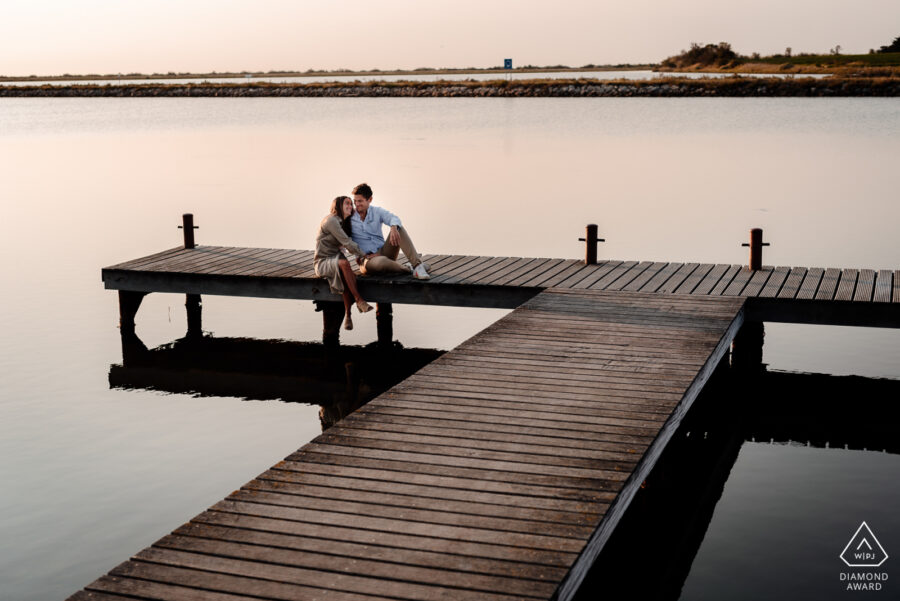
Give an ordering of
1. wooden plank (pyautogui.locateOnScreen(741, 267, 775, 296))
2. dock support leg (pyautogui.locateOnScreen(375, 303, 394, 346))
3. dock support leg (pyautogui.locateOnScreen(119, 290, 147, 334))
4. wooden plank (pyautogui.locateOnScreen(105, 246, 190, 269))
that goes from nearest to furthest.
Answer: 1. wooden plank (pyautogui.locateOnScreen(741, 267, 775, 296))
2. wooden plank (pyautogui.locateOnScreen(105, 246, 190, 269))
3. dock support leg (pyautogui.locateOnScreen(375, 303, 394, 346))
4. dock support leg (pyautogui.locateOnScreen(119, 290, 147, 334))

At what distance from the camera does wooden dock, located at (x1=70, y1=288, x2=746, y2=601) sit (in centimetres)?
495

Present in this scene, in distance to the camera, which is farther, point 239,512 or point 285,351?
point 285,351

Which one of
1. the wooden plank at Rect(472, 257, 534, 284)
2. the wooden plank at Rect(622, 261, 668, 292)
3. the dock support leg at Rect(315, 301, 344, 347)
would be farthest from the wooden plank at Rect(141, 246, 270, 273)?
the wooden plank at Rect(622, 261, 668, 292)

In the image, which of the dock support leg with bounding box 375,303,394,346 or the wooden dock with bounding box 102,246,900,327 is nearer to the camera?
the wooden dock with bounding box 102,246,900,327

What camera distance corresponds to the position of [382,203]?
83.3 feet

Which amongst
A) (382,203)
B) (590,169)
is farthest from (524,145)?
(382,203)

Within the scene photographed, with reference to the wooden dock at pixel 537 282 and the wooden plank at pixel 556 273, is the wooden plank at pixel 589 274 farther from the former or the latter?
the wooden plank at pixel 556 273

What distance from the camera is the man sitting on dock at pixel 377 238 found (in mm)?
11742

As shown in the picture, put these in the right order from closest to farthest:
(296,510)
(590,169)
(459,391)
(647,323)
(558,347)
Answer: (296,510) < (459,391) < (558,347) < (647,323) < (590,169)

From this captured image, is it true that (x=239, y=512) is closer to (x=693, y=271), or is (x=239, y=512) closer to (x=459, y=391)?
(x=459, y=391)

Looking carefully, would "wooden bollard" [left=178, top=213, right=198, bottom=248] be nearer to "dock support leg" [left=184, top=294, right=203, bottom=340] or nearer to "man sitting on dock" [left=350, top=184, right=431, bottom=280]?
"dock support leg" [left=184, top=294, right=203, bottom=340]

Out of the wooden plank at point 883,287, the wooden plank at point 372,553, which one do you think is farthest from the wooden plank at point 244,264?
the wooden plank at point 372,553

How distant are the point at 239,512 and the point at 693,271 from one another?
8.01 m

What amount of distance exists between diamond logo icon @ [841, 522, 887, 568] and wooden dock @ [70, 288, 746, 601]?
57.1 inches
